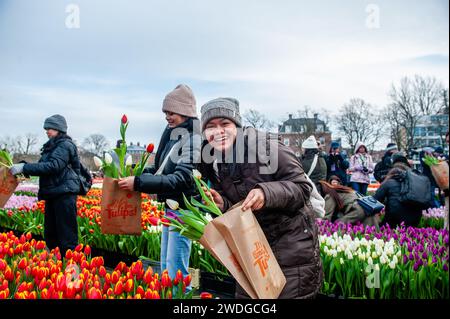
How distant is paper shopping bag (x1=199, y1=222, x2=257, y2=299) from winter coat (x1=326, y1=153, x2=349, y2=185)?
5.47 m

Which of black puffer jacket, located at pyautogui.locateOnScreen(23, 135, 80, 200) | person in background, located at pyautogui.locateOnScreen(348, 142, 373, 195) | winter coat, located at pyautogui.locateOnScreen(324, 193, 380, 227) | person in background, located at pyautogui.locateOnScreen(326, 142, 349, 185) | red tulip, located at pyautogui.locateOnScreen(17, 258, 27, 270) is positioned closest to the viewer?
red tulip, located at pyautogui.locateOnScreen(17, 258, 27, 270)

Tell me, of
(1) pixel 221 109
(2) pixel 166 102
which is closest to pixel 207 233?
(1) pixel 221 109

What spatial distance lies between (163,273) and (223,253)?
1.96 ft

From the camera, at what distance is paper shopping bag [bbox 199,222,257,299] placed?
1.54m

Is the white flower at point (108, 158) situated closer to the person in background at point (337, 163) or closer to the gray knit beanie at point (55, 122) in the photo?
the gray knit beanie at point (55, 122)

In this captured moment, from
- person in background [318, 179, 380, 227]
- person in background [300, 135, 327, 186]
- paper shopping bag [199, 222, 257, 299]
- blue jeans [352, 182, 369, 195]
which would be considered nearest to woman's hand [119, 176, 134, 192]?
paper shopping bag [199, 222, 257, 299]

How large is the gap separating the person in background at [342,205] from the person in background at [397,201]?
7.9 inches

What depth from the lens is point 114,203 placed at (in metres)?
2.54

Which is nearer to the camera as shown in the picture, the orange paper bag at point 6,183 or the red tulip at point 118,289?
the red tulip at point 118,289

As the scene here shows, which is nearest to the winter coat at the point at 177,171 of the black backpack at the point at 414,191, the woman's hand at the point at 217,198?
the woman's hand at the point at 217,198

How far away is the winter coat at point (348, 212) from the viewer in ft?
15.3

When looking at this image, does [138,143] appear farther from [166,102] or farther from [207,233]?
[207,233]

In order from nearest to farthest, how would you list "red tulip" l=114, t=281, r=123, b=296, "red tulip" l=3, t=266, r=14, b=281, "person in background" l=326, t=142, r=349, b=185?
"red tulip" l=114, t=281, r=123, b=296 < "red tulip" l=3, t=266, r=14, b=281 < "person in background" l=326, t=142, r=349, b=185

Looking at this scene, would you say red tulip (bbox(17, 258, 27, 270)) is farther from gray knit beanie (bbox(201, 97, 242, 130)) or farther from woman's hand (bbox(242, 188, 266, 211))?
woman's hand (bbox(242, 188, 266, 211))
